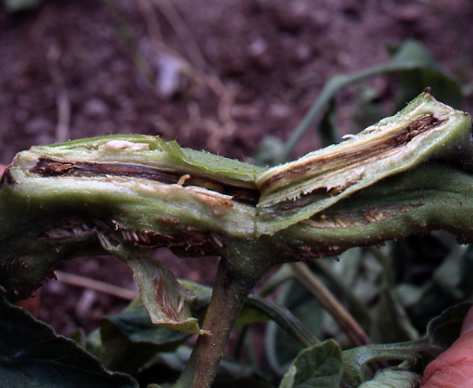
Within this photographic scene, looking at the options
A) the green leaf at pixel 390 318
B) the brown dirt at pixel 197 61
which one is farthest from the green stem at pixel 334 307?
the brown dirt at pixel 197 61

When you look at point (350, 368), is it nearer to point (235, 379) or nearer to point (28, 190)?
point (235, 379)

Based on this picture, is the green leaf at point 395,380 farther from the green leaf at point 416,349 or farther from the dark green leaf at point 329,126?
the dark green leaf at point 329,126

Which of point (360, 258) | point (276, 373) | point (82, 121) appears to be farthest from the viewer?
point (82, 121)

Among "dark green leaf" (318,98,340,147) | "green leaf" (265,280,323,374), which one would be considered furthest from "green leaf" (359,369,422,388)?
"dark green leaf" (318,98,340,147)

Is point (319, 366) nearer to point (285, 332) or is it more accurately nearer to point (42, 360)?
point (42, 360)

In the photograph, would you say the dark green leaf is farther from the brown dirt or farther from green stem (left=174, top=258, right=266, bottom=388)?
green stem (left=174, top=258, right=266, bottom=388)

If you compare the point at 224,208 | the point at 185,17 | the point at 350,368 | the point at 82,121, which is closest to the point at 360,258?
the point at 350,368
